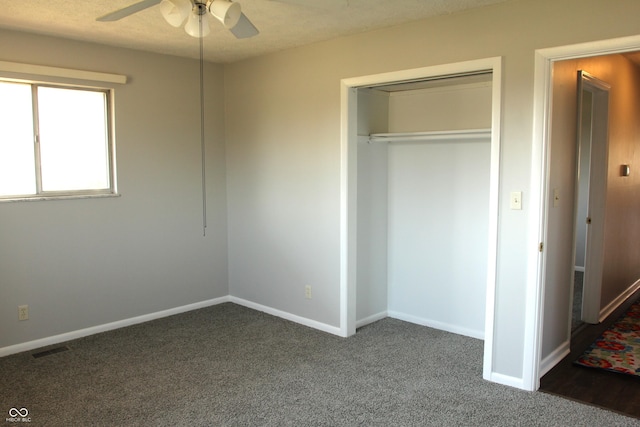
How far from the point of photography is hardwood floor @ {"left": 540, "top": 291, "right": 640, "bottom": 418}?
9.91ft

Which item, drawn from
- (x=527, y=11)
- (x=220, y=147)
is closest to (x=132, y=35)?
(x=220, y=147)

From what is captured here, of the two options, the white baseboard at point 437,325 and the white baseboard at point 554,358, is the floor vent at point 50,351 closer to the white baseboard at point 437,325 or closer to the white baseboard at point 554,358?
the white baseboard at point 437,325

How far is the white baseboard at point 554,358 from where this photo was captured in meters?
3.41

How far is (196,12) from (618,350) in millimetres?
3754

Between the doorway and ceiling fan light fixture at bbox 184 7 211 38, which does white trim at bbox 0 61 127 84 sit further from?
the doorway

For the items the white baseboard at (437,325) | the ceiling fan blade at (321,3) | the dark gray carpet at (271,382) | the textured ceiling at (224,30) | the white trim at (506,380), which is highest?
the textured ceiling at (224,30)

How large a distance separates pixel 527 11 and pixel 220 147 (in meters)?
3.08

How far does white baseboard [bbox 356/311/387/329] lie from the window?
94.3 inches

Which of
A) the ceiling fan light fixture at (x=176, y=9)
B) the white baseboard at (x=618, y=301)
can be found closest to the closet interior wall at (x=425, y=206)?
the white baseboard at (x=618, y=301)

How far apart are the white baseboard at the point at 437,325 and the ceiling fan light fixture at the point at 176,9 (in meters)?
3.19

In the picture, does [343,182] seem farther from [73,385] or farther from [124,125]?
[73,385]

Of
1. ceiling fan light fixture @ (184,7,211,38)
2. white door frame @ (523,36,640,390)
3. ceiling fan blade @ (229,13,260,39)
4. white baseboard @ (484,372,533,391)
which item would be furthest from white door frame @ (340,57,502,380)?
ceiling fan light fixture @ (184,7,211,38)

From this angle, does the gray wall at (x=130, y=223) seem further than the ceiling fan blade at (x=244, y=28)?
Yes

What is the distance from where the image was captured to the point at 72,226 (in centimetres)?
412
